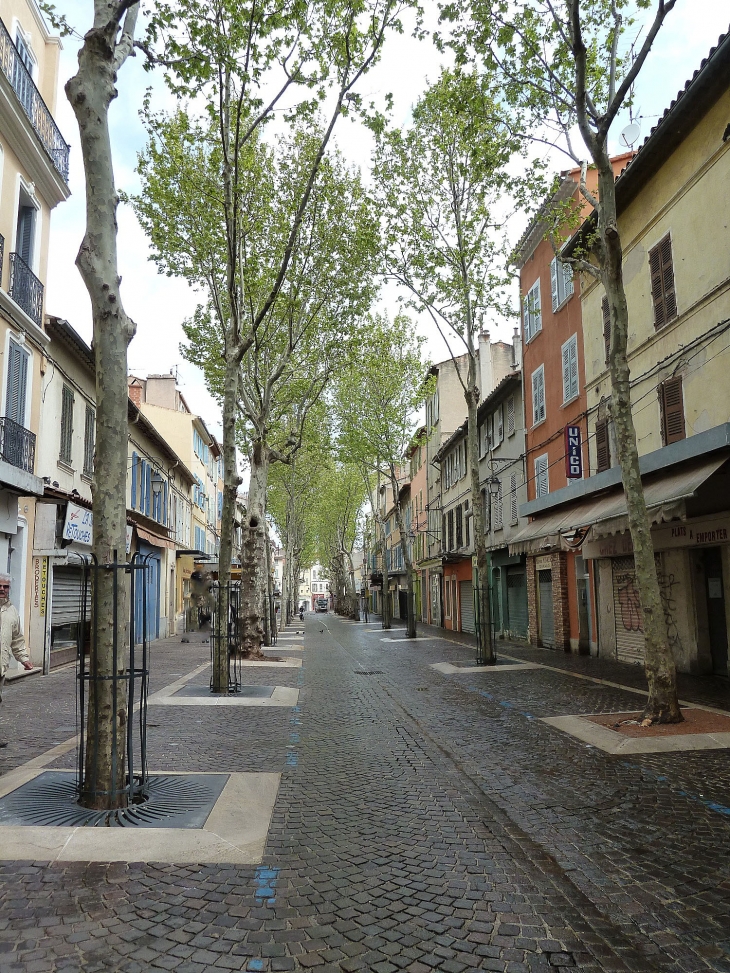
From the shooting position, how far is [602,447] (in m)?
17.2

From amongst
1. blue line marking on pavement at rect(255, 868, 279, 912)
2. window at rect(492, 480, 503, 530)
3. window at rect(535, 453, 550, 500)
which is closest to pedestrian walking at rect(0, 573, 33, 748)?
blue line marking on pavement at rect(255, 868, 279, 912)

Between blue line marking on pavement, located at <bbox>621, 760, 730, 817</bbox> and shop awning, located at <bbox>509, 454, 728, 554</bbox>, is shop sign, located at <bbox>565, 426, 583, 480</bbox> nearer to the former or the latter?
shop awning, located at <bbox>509, 454, 728, 554</bbox>

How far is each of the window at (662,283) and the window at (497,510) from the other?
40.3 feet

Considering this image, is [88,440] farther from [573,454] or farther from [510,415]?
[510,415]

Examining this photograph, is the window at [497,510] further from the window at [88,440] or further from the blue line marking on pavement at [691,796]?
the blue line marking on pavement at [691,796]

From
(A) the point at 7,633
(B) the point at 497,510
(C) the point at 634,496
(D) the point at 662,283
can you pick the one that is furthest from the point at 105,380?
(B) the point at 497,510

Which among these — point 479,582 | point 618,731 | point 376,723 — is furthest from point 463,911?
point 479,582

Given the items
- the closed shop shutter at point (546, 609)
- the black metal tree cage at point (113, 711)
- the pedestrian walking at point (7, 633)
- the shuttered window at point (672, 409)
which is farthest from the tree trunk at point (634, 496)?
the closed shop shutter at point (546, 609)

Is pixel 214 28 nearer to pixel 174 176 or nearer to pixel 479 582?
pixel 174 176

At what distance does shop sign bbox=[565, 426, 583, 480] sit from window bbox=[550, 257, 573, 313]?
4.07 m

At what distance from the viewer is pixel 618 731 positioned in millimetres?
7969

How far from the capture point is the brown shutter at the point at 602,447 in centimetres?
1688

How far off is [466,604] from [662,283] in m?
20.7

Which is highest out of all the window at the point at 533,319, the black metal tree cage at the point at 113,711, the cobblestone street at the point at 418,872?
the window at the point at 533,319
